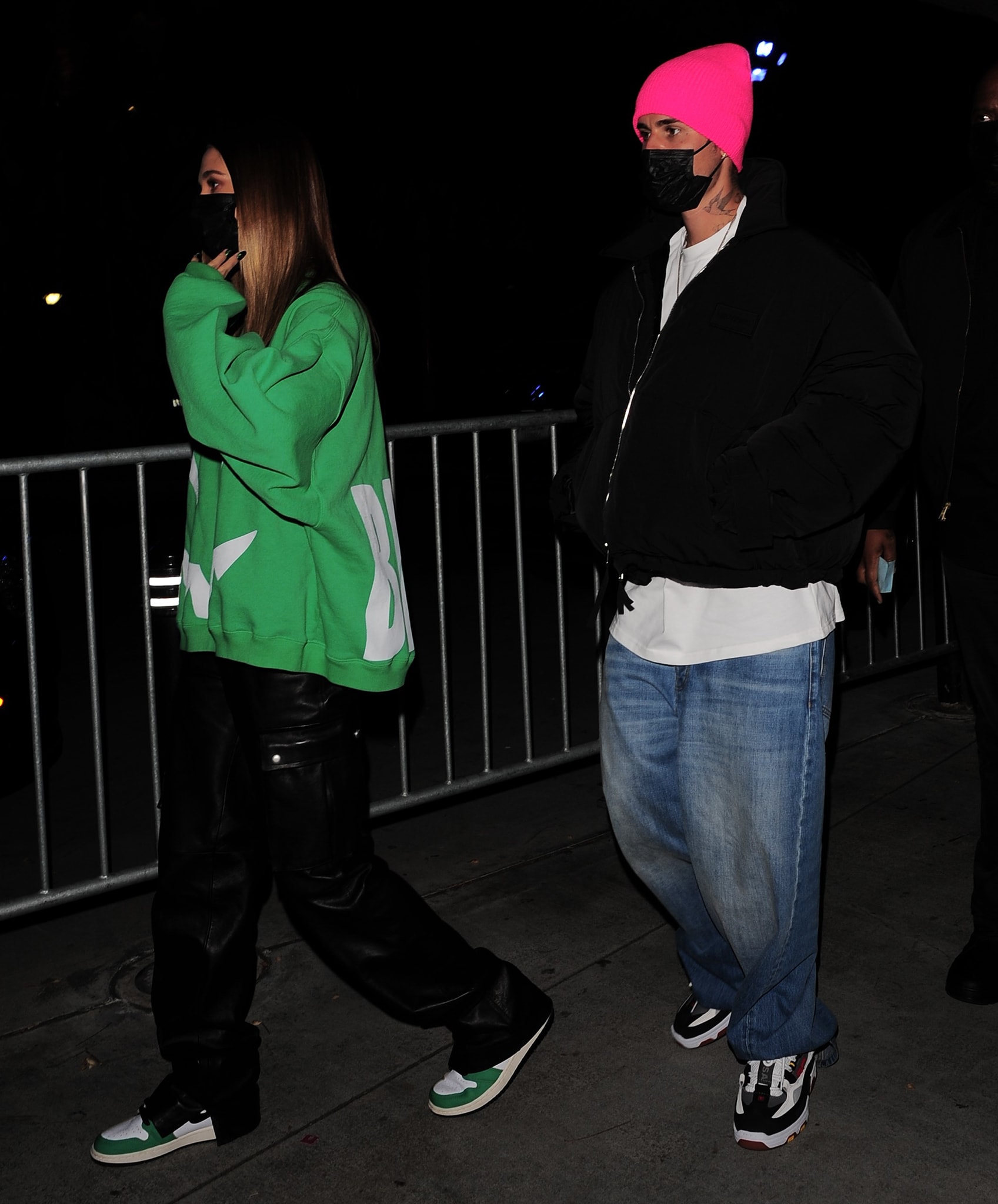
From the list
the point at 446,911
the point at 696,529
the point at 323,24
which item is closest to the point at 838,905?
the point at 446,911

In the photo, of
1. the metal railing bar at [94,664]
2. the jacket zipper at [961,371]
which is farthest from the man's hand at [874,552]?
the metal railing bar at [94,664]

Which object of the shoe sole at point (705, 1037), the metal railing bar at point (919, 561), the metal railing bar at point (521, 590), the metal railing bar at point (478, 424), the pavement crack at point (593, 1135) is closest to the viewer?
the pavement crack at point (593, 1135)

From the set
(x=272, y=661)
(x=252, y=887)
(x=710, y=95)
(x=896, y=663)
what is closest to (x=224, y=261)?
(x=272, y=661)

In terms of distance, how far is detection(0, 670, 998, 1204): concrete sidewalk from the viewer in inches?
123

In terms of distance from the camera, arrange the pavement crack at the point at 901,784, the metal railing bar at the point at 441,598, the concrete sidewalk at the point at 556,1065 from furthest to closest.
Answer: the pavement crack at the point at 901,784, the metal railing bar at the point at 441,598, the concrete sidewalk at the point at 556,1065

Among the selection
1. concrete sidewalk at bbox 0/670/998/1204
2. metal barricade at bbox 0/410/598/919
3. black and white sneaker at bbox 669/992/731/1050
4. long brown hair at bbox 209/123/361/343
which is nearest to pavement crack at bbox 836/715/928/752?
concrete sidewalk at bbox 0/670/998/1204

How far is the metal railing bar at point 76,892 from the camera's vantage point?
4.04 meters

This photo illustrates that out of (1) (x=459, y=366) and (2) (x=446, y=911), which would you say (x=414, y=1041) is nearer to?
(2) (x=446, y=911)

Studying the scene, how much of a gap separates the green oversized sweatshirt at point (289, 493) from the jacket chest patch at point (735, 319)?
0.74m

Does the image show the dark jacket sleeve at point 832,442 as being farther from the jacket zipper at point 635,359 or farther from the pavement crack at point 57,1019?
the pavement crack at point 57,1019

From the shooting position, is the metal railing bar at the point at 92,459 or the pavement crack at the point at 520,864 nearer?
the metal railing bar at the point at 92,459

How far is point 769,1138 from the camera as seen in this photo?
319 centimetres

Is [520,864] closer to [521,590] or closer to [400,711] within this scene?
[400,711]

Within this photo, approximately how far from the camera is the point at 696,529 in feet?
9.76
